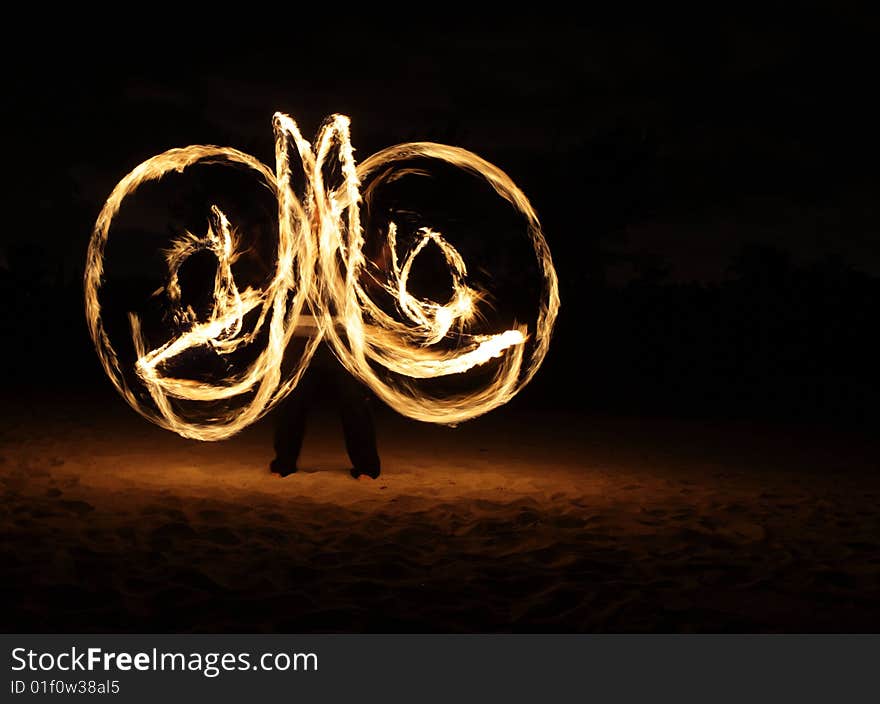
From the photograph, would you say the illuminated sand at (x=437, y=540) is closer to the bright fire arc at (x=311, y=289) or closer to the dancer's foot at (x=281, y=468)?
the dancer's foot at (x=281, y=468)

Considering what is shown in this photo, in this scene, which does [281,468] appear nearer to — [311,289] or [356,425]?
[356,425]

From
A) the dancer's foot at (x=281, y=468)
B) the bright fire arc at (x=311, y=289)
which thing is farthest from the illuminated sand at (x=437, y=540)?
the bright fire arc at (x=311, y=289)

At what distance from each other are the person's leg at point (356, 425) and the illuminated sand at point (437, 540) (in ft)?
0.61

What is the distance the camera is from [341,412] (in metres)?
7.25

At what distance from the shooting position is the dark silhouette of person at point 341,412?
711 centimetres

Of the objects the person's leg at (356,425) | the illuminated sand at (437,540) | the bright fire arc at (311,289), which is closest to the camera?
the illuminated sand at (437,540)

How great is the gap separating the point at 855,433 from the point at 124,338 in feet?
58.0

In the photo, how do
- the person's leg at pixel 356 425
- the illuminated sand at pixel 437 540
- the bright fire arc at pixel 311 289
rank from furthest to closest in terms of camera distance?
the person's leg at pixel 356 425 < the bright fire arc at pixel 311 289 < the illuminated sand at pixel 437 540

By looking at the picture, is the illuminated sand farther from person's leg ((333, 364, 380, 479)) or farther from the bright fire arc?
the bright fire arc

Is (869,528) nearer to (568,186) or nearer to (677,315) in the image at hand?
(677,315)

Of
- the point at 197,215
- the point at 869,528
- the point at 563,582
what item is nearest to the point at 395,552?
the point at 563,582

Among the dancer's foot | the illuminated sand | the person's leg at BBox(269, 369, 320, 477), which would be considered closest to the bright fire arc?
the person's leg at BBox(269, 369, 320, 477)

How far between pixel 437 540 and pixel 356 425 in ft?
6.86

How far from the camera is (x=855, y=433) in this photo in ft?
35.3
